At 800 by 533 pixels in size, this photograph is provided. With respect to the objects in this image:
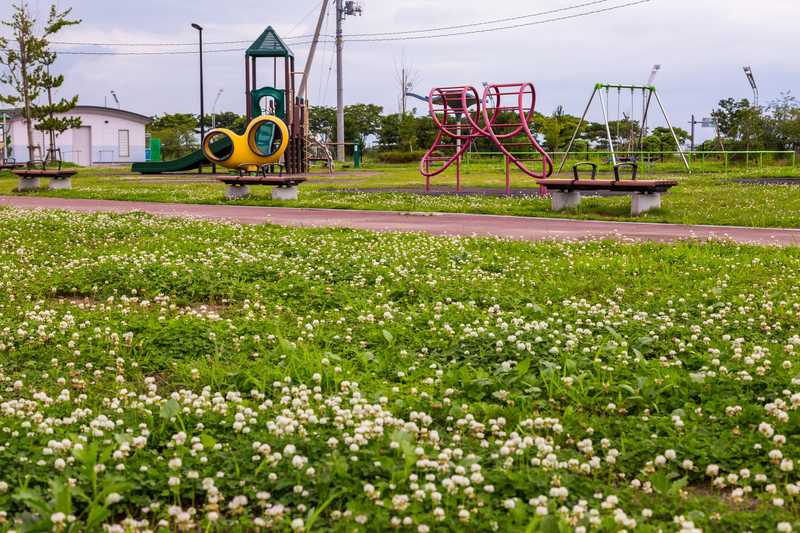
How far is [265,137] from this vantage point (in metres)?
32.9

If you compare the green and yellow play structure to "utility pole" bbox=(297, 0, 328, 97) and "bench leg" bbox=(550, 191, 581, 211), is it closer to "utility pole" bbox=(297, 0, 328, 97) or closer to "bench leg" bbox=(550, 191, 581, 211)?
"utility pole" bbox=(297, 0, 328, 97)

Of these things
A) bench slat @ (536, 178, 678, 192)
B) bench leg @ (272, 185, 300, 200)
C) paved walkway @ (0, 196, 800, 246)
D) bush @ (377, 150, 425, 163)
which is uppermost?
bush @ (377, 150, 425, 163)

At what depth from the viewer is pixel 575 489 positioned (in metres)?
3.66

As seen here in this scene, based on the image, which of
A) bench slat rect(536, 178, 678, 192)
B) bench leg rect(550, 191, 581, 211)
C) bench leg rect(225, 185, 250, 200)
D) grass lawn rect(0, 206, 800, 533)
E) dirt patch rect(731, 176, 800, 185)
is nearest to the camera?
grass lawn rect(0, 206, 800, 533)

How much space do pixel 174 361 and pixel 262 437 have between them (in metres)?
1.90

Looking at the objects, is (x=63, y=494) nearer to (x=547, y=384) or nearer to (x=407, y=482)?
(x=407, y=482)

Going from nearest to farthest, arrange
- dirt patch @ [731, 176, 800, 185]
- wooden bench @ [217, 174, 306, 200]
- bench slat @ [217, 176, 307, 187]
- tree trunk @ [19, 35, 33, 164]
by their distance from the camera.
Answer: bench slat @ [217, 176, 307, 187] < wooden bench @ [217, 174, 306, 200] < dirt patch @ [731, 176, 800, 185] < tree trunk @ [19, 35, 33, 164]

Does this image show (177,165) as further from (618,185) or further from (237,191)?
(618,185)

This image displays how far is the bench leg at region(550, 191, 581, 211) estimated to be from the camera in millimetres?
17703

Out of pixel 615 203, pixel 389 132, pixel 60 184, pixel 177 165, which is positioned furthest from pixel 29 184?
pixel 389 132

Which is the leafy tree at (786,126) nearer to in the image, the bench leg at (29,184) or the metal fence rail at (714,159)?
the metal fence rail at (714,159)

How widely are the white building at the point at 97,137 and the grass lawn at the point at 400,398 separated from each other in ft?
227

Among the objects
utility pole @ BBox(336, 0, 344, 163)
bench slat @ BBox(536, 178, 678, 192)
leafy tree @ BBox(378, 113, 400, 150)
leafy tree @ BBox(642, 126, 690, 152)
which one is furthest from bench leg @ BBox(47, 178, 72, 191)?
leafy tree @ BBox(378, 113, 400, 150)

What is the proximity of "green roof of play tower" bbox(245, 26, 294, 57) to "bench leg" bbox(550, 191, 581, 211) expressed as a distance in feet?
72.3
